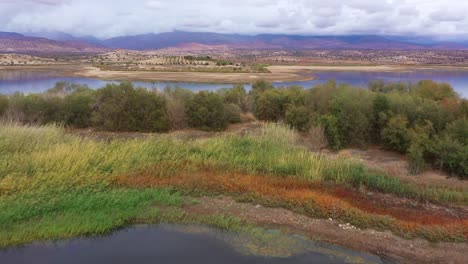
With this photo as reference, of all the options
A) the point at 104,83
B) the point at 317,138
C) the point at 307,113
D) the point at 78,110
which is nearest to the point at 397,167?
the point at 317,138

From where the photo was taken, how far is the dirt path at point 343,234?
28.6 feet

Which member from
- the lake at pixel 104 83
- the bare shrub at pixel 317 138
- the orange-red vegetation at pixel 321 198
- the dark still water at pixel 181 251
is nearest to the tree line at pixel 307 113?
the bare shrub at pixel 317 138

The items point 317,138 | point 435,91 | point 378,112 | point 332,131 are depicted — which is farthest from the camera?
point 435,91

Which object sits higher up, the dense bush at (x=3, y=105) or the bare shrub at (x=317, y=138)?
the dense bush at (x=3, y=105)

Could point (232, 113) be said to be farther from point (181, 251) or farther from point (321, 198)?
point (181, 251)

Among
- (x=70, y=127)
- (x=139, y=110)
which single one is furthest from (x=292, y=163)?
(x=70, y=127)

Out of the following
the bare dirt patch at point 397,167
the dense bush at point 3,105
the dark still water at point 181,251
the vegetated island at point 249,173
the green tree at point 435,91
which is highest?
the green tree at point 435,91

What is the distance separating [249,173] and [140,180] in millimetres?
3444

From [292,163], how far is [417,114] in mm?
8224

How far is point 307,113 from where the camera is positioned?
72.2ft

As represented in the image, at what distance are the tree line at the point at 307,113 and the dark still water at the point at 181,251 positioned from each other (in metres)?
9.27

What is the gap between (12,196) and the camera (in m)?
10.4

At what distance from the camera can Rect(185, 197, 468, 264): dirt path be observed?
28.6ft

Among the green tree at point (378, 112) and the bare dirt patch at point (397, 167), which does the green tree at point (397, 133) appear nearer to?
the bare dirt patch at point (397, 167)
